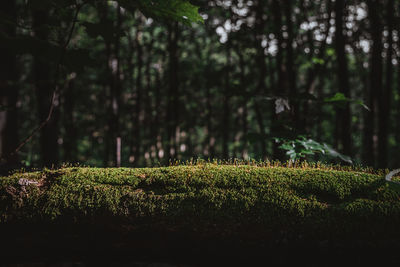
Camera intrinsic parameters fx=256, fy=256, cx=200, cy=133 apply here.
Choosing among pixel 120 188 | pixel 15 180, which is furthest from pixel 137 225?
pixel 15 180

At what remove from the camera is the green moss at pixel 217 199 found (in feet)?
6.17

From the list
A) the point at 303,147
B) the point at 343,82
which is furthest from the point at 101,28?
the point at 343,82

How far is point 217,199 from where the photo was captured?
6.56ft

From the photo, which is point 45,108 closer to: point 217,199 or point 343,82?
point 217,199

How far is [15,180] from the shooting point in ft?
7.01

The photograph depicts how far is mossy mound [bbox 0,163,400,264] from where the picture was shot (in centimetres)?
184

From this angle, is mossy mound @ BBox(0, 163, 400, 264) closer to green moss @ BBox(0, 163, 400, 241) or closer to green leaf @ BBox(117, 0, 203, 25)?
green moss @ BBox(0, 163, 400, 241)

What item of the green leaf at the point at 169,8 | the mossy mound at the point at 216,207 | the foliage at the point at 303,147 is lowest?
the mossy mound at the point at 216,207

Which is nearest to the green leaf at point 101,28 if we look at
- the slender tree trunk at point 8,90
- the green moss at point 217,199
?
the green moss at point 217,199

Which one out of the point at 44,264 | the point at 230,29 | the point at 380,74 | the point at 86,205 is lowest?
the point at 44,264

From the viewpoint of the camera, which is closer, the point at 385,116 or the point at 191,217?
the point at 191,217

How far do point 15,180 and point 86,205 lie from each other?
69cm

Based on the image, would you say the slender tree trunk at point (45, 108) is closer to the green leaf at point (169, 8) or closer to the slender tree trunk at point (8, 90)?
the slender tree trunk at point (8, 90)

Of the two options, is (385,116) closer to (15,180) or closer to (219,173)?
(219,173)
